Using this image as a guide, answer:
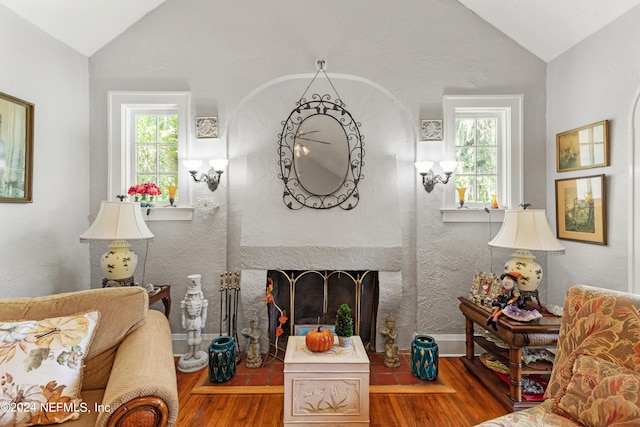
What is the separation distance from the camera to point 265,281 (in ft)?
9.18

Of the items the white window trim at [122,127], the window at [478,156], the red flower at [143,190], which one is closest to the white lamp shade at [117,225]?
the red flower at [143,190]

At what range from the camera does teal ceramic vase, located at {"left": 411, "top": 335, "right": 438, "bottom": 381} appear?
244 cm

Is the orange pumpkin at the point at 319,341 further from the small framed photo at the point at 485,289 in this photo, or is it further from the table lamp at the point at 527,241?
the table lamp at the point at 527,241

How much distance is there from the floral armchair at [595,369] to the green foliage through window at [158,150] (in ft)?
9.69

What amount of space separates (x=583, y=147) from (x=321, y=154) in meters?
2.04

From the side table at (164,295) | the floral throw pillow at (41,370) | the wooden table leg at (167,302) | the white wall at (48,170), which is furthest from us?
the wooden table leg at (167,302)

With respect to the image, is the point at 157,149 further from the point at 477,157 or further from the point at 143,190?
the point at 477,157

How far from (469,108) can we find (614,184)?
122 centimetres

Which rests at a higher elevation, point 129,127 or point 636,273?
point 129,127

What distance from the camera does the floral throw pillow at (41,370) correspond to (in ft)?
4.31

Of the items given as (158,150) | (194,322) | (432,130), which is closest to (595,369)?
(432,130)

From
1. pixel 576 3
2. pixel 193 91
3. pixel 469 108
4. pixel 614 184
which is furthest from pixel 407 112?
pixel 193 91

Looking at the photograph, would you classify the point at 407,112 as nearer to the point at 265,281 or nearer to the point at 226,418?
the point at 265,281

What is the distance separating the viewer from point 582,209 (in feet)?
8.30
